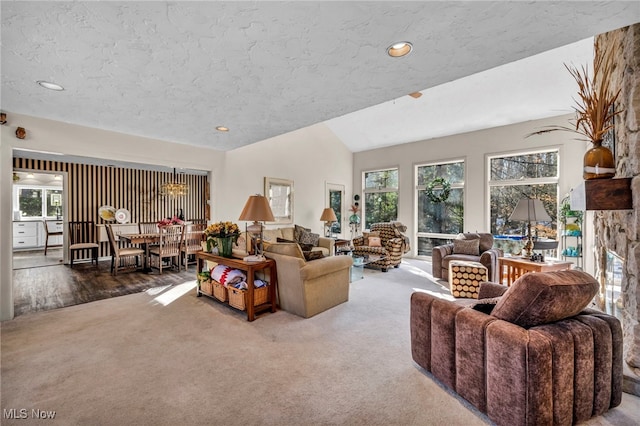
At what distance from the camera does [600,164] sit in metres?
2.00

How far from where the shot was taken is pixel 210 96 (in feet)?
9.06

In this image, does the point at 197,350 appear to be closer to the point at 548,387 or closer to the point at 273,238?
the point at 548,387

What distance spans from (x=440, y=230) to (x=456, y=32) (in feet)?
18.4

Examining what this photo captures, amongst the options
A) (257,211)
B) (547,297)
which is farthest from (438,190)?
(547,297)

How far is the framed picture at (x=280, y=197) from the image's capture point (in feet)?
21.1

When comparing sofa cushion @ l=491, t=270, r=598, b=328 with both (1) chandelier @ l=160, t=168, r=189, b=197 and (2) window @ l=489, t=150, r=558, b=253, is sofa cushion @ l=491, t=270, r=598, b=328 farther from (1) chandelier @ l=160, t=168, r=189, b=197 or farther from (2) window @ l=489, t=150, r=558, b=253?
(1) chandelier @ l=160, t=168, r=189, b=197

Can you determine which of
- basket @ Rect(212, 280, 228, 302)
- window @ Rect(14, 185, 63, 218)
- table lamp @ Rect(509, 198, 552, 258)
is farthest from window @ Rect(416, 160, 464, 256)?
window @ Rect(14, 185, 63, 218)

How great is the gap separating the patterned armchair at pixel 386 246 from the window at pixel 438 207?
1.07 meters

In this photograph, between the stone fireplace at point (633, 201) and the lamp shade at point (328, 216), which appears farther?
the lamp shade at point (328, 216)

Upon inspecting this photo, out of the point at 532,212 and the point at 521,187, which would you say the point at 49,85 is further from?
the point at 521,187

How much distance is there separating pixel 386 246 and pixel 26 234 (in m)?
9.96

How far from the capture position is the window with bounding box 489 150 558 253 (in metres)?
5.21

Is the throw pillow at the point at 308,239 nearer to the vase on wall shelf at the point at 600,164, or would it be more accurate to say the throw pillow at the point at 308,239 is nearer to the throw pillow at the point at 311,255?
the throw pillow at the point at 311,255

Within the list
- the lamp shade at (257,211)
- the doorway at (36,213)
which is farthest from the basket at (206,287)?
the doorway at (36,213)
